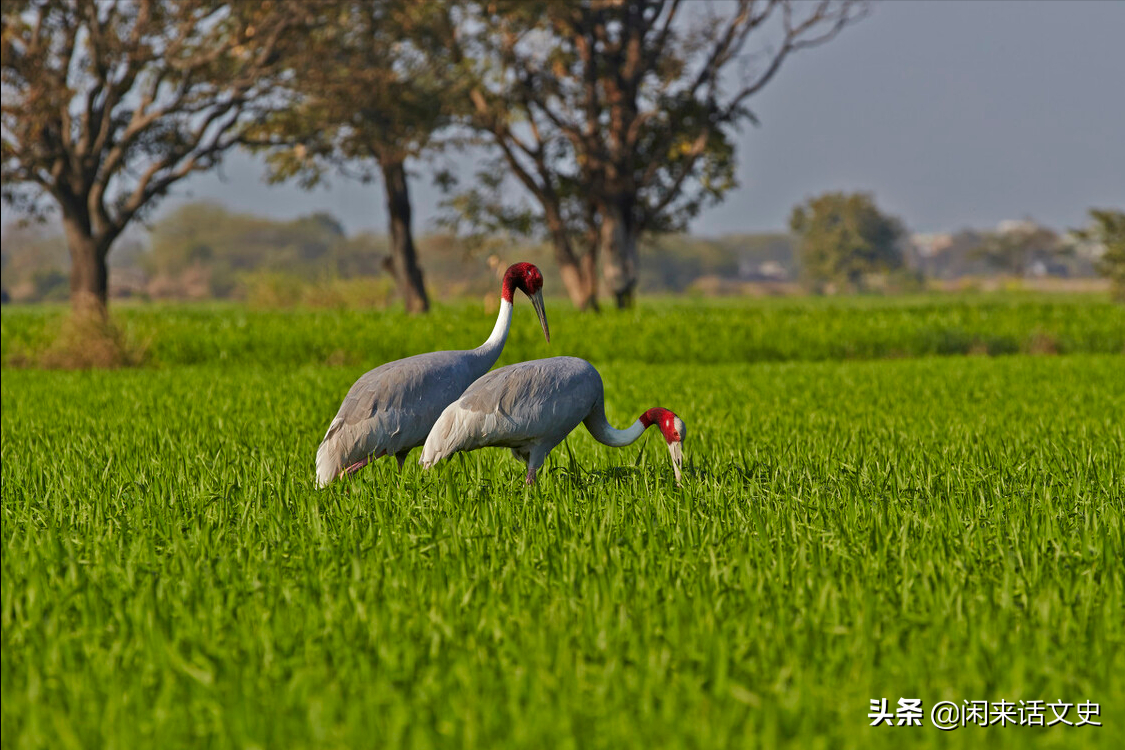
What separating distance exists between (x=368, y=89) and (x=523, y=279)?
21.2m

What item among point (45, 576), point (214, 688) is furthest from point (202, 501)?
point (214, 688)

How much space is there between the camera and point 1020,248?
12662cm

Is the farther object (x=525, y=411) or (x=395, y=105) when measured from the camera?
(x=395, y=105)

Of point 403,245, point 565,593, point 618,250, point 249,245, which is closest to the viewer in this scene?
point 565,593

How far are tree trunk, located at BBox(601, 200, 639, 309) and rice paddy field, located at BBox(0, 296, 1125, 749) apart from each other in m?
21.7

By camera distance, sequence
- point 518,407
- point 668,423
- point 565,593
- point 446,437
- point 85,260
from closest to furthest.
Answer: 1. point 565,593
2. point 518,407
3. point 446,437
4. point 668,423
5. point 85,260

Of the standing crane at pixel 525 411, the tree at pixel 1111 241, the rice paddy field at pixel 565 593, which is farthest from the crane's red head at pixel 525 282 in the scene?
the tree at pixel 1111 241

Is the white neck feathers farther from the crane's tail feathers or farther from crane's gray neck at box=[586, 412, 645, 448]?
crane's gray neck at box=[586, 412, 645, 448]

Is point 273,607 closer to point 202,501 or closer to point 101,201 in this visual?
point 202,501

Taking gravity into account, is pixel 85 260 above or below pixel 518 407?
above

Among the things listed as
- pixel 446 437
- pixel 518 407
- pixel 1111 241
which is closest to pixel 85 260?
pixel 446 437

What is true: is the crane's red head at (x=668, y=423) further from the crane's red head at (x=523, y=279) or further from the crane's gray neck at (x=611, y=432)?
the crane's red head at (x=523, y=279)

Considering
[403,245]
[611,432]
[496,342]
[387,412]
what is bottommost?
[611,432]

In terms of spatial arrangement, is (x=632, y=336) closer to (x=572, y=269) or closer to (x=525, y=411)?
(x=572, y=269)
